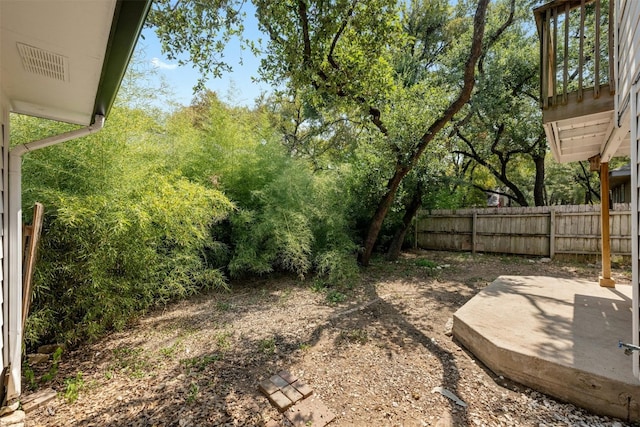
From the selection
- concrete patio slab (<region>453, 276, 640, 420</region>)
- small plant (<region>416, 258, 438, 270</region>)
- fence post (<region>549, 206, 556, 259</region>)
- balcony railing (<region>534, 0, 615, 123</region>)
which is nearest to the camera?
concrete patio slab (<region>453, 276, 640, 420</region>)

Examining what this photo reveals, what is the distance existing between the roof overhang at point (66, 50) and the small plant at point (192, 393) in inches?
75.9

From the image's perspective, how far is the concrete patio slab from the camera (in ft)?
5.44

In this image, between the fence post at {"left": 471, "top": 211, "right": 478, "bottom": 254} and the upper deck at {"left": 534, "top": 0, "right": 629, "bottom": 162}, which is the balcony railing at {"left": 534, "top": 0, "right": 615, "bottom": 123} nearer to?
the upper deck at {"left": 534, "top": 0, "right": 629, "bottom": 162}

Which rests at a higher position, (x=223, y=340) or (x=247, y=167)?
(x=247, y=167)

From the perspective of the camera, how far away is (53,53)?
1.26m

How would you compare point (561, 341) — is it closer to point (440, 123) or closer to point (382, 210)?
point (440, 123)

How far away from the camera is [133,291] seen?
272 centimetres

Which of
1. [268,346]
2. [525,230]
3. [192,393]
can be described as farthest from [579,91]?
[525,230]

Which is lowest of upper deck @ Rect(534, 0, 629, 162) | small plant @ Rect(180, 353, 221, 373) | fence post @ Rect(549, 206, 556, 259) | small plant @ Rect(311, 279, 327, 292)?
small plant @ Rect(180, 353, 221, 373)

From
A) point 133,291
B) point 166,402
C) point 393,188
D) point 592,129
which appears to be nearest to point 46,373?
point 133,291

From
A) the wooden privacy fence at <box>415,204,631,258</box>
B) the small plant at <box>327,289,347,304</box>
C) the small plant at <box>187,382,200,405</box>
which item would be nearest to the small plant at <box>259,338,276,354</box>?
the small plant at <box>187,382,200,405</box>

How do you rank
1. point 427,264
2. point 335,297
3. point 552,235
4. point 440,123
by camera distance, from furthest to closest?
point 552,235 → point 427,264 → point 440,123 → point 335,297

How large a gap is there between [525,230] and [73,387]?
8132mm

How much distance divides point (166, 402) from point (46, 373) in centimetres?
107
